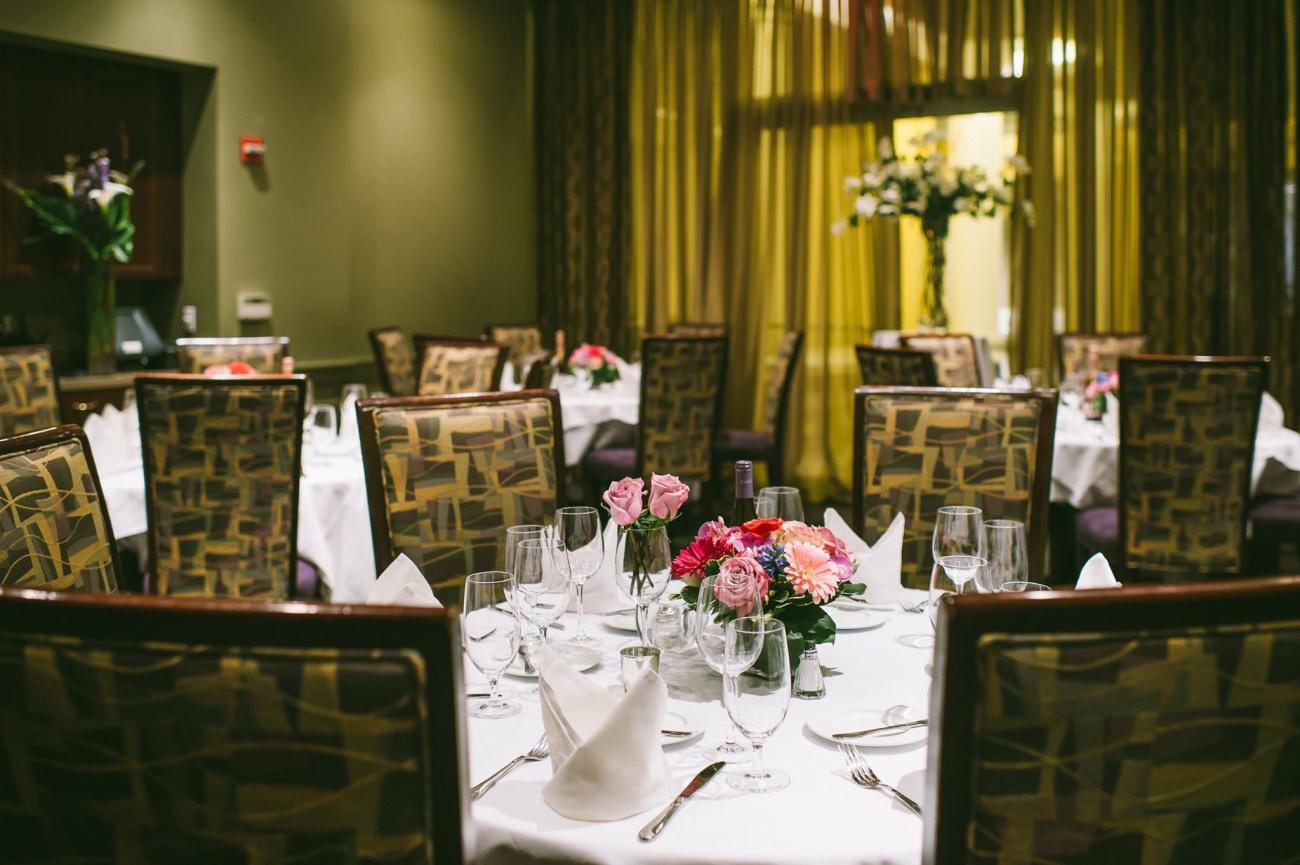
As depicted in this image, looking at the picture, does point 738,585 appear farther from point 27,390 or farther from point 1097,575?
point 27,390

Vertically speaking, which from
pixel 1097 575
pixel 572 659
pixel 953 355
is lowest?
pixel 572 659

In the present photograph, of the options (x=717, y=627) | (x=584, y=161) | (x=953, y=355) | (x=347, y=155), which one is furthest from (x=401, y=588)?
(x=584, y=161)

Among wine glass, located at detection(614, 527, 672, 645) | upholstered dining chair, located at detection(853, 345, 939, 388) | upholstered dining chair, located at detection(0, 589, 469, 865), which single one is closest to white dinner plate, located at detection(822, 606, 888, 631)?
wine glass, located at detection(614, 527, 672, 645)

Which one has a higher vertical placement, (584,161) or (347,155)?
(584,161)

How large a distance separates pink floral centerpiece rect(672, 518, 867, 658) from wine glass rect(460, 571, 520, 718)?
23 centimetres

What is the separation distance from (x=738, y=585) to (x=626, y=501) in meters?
0.26

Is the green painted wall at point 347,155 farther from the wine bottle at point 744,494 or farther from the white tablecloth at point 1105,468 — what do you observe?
the wine bottle at point 744,494

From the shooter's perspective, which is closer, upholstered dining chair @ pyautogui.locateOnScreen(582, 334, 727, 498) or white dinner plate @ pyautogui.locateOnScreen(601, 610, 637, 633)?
white dinner plate @ pyautogui.locateOnScreen(601, 610, 637, 633)

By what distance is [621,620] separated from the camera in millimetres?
1727

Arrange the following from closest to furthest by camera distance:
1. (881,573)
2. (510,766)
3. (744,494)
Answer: (510,766) < (744,494) < (881,573)

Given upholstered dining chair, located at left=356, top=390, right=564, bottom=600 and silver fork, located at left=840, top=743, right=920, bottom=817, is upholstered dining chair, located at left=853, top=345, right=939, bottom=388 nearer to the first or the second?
→ upholstered dining chair, located at left=356, top=390, right=564, bottom=600

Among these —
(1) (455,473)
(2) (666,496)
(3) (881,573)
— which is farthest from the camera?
(1) (455,473)

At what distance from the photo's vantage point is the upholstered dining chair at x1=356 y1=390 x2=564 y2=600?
2178 millimetres

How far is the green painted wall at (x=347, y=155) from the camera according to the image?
5.90 meters
